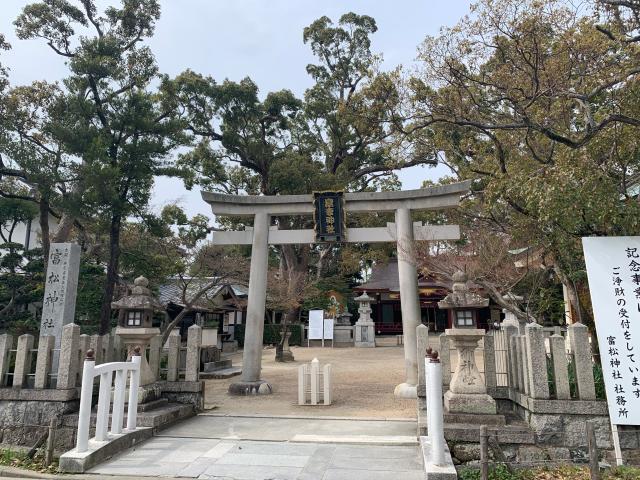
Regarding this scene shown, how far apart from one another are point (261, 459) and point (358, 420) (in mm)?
2700

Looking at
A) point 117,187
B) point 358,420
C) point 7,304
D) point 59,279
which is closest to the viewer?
point 358,420

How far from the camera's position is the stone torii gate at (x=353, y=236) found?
434 inches

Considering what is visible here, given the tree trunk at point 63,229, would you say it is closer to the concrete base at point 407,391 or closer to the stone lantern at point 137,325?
the stone lantern at point 137,325

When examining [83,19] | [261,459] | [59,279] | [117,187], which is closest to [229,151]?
[83,19]

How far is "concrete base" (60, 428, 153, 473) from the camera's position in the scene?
544 centimetres

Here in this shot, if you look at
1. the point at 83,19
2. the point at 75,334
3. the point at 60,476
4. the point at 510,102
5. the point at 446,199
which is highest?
the point at 83,19

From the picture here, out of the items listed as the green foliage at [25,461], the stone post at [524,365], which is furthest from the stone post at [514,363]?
the green foliage at [25,461]

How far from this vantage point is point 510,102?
8258 millimetres

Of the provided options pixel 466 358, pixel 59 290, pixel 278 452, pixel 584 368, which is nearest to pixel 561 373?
pixel 584 368

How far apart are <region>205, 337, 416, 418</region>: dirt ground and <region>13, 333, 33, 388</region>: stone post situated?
346 centimetres

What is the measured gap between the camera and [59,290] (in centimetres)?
1028

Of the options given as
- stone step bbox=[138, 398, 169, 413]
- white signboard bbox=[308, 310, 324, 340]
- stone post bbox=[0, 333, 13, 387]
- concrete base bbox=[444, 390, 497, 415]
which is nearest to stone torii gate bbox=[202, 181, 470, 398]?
stone step bbox=[138, 398, 169, 413]

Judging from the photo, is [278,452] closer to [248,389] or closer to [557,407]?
[557,407]

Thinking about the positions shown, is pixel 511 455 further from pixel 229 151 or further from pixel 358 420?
pixel 229 151
